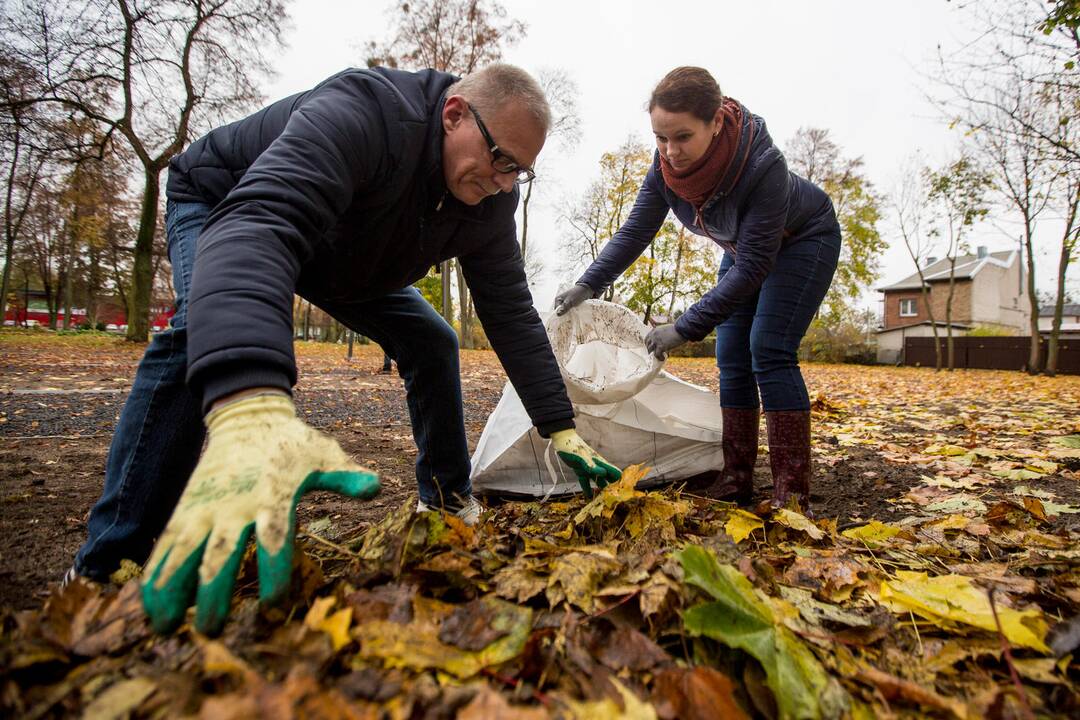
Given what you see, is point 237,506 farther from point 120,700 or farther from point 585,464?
point 585,464

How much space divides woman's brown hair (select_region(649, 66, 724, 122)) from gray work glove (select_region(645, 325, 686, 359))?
2.57ft

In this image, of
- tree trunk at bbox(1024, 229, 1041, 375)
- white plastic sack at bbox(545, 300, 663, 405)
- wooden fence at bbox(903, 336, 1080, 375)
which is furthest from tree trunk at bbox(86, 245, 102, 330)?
wooden fence at bbox(903, 336, 1080, 375)

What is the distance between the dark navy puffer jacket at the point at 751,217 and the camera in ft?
6.64

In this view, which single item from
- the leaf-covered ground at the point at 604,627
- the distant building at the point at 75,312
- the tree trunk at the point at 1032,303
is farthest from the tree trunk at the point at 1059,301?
the distant building at the point at 75,312

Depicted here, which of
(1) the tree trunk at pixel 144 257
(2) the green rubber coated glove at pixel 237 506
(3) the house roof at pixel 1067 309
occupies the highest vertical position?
(3) the house roof at pixel 1067 309

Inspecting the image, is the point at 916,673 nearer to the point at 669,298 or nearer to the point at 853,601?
the point at 853,601

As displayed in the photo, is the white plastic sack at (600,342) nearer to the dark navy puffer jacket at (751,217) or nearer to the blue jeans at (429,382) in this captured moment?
the dark navy puffer jacket at (751,217)

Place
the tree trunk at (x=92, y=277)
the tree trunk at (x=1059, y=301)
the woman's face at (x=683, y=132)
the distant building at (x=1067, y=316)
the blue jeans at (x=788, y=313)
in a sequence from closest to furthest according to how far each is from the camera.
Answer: the woman's face at (x=683, y=132), the blue jeans at (x=788, y=313), the tree trunk at (x=1059, y=301), the tree trunk at (x=92, y=277), the distant building at (x=1067, y=316)

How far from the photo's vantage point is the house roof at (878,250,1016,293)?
3112cm

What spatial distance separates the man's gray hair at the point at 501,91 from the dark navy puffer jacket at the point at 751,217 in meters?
0.90

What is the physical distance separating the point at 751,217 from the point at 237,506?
1.87m

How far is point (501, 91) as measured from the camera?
144cm

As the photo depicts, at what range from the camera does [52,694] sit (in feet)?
2.28

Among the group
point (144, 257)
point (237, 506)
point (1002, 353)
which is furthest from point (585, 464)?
point (1002, 353)
